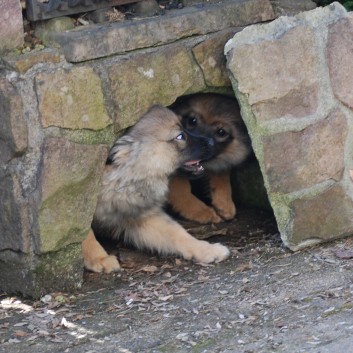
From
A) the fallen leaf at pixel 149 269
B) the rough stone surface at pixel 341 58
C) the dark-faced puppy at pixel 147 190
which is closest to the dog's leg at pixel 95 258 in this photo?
the dark-faced puppy at pixel 147 190

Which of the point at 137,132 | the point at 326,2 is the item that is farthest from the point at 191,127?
the point at 326,2

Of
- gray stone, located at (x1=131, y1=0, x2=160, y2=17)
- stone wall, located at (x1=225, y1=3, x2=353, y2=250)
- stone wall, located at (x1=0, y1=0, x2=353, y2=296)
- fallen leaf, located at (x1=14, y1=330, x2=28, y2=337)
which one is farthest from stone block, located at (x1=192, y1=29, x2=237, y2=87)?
fallen leaf, located at (x1=14, y1=330, x2=28, y2=337)

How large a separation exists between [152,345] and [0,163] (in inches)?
42.5

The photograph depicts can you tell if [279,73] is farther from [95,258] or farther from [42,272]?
[42,272]

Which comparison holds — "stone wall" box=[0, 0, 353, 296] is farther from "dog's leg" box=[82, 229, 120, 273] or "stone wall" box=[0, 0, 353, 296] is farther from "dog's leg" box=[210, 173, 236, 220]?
"dog's leg" box=[210, 173, 236, 220]

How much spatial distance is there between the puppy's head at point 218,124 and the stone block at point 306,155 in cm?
50

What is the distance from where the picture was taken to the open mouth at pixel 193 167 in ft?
17.1

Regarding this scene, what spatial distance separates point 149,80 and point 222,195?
4.42 feet

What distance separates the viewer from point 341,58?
4875mm

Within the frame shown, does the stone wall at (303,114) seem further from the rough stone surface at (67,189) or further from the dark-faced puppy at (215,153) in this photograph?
the rough stone surface at (67,189)

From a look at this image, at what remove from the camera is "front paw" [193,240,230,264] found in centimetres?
500

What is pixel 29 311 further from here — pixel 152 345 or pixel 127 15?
pixel 127 15

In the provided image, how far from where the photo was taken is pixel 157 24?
464cm

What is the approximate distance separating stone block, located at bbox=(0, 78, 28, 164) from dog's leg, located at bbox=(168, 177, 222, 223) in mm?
1518
